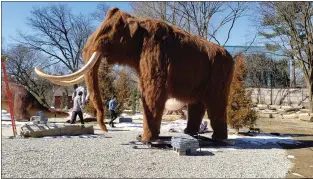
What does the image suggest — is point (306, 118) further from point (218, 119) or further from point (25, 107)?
point (25, 107)

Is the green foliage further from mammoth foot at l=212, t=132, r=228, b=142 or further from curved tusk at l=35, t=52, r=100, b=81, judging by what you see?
curved tusk at l=35, t=52, r=100, b=81

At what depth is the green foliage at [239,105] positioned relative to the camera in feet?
34.1

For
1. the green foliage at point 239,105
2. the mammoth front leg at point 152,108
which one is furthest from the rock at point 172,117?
the mammoth front leg at point 152,108

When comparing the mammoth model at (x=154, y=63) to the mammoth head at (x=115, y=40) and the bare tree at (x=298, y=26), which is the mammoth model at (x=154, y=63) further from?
the bare tree at (x=298, y=26)

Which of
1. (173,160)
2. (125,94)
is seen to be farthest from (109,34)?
(125,94)

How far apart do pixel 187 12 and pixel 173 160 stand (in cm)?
1652

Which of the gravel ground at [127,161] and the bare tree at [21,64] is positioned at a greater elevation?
the bare tree at [21,64]

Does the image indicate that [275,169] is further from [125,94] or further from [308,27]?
[308,27]

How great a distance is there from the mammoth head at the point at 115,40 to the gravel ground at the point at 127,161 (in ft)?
5.41

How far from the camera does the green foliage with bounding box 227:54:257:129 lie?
34.1 ft

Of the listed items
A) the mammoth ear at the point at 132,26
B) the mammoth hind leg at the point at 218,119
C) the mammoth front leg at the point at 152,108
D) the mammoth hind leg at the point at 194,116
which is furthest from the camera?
the mammoth hind leg at the point at 194,116

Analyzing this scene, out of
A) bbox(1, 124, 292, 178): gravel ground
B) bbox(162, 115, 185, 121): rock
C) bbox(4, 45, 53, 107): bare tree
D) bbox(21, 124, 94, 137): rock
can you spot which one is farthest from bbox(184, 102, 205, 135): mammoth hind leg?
bbox(4, 45, 53, 107): bare tree

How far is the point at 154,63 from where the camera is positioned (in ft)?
23.5

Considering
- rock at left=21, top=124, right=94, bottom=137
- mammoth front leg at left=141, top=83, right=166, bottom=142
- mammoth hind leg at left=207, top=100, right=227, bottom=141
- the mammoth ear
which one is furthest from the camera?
rock at left=21, top=124, right=94, bottom=137
